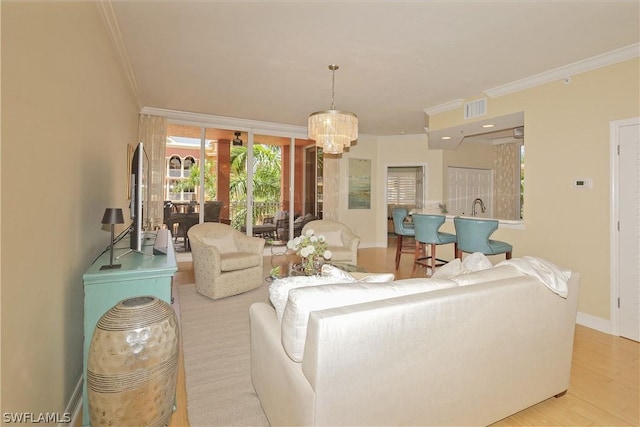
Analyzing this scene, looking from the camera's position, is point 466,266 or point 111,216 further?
point 466,266

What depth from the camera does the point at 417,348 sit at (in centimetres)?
137

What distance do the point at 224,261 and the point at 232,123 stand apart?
3648mm

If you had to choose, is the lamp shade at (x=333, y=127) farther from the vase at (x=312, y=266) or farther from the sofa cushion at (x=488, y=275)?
the sofa cushion at (x=488, y=275)

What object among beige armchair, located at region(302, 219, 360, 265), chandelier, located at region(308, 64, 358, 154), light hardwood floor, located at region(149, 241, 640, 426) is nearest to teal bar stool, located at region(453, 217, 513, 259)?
light hardwood floor, located at region(149, 241, 640, 426)

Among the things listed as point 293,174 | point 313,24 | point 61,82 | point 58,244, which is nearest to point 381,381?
point 58,244

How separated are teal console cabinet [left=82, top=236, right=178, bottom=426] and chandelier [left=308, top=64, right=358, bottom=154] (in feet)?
8.28

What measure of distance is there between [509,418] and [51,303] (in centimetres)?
267

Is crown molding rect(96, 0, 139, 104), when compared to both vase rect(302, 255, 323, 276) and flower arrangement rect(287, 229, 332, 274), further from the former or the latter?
vase rect(302, 255, 323, 276)

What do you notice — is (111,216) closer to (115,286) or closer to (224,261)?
(115,286)

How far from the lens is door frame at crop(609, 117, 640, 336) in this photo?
3111 mm

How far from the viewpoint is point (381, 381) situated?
130cm

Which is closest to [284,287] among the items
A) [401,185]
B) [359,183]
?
[359,183]

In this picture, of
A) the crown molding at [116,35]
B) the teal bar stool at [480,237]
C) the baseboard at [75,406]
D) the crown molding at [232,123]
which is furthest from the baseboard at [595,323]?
the crown molding at [232,123]

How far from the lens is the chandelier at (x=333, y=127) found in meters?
3.79
